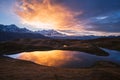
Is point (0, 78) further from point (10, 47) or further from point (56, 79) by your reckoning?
point (10, 47)

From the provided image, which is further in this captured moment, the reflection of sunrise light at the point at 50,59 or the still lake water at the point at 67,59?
the reflection of sunrise light at the point at 50,59

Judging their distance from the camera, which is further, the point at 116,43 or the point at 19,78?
the point at 116,43

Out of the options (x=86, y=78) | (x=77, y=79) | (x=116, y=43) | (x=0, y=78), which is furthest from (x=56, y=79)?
(x=116, y=43)

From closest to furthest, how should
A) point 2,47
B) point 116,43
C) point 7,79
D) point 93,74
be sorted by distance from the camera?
point 7,79, point 93,74, point 2,47, point 116,43

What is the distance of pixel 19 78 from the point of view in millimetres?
34375

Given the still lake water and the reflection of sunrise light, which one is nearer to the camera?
the still lake water

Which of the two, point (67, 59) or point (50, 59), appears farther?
point (50, 59)

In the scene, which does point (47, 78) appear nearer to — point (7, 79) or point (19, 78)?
point (19, 78)

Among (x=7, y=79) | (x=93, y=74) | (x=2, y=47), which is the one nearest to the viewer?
(x=7, y=79)

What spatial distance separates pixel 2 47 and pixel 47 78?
106 m

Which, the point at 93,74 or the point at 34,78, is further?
the point at 93,74

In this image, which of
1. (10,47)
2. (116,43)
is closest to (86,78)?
(10,47)

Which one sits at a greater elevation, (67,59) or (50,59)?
(67,59)

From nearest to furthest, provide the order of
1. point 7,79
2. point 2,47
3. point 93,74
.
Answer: point 7,79 → point 93,74 → point 2,47
